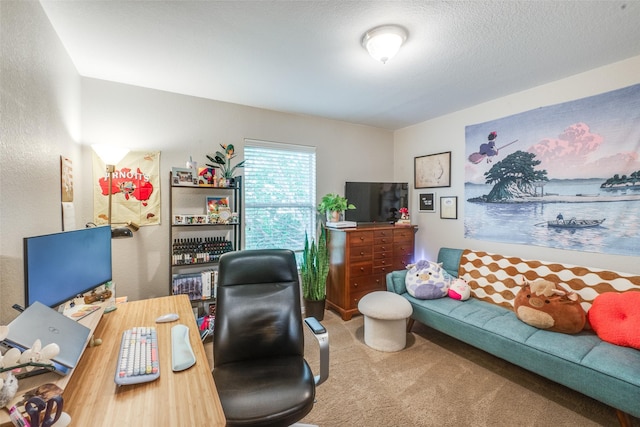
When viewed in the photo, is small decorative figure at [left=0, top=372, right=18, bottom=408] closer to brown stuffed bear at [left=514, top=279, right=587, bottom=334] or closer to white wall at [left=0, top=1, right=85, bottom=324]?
white wall at [left=0, top=1, right=85, bottom=324]

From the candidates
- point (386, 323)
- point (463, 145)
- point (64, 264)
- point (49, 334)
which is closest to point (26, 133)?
point (64, 264)

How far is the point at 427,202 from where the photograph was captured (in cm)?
378

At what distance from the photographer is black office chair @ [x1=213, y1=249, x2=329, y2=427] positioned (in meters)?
1.40

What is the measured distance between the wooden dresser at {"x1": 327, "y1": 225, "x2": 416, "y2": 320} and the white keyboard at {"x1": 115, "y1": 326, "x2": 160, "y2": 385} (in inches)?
86.9

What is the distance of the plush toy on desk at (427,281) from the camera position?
279 cm

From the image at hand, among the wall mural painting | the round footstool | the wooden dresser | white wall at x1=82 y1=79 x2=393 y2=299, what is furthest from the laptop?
the wall mural painting

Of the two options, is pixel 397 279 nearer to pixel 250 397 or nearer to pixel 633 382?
pixel 633 382

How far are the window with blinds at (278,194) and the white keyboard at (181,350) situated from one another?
5.99 feet

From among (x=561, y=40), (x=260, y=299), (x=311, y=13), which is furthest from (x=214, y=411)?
(x=561, y=40)

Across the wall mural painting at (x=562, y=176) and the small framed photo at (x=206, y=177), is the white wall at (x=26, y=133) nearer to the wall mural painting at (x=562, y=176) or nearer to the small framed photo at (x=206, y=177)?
the small framed photo at (x=206, y=177)

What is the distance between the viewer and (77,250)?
1423 mm

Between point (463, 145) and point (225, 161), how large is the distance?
2.78 metres

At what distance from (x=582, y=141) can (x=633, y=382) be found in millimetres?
1876

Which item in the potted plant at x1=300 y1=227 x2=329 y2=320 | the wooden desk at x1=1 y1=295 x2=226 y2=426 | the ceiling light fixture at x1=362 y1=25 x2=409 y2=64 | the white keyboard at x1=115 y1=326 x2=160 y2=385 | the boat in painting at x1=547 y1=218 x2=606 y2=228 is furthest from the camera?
the potted plant at x1=300 y1=227 x2=329 y2=320
